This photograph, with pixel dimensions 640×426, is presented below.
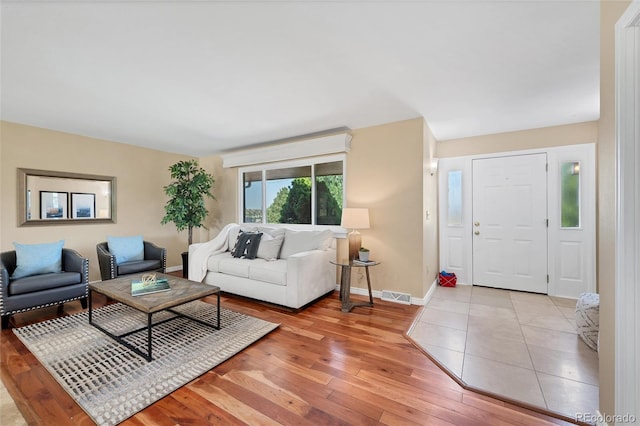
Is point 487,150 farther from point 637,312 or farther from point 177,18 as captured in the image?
point 177,18

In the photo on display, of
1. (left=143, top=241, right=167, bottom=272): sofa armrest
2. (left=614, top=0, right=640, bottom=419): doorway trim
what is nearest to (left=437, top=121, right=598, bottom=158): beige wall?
(left=614, top=0, right=640, bottom=419): doorway trim

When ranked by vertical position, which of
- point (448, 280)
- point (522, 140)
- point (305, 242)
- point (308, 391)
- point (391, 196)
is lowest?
point (308, 391)

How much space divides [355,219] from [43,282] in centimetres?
354

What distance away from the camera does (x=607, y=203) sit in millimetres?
1292

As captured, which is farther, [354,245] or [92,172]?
[92,172]

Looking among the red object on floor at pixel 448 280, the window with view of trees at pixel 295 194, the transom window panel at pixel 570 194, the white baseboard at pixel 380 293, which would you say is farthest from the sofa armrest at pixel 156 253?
the transom window panel at pixel 570 194

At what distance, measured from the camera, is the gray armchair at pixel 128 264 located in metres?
3.50

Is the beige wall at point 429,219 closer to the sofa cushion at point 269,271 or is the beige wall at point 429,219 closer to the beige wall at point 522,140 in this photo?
the beige wall at point 522,140

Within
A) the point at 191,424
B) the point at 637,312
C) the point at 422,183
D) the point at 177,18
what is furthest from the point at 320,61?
the point at 191,424

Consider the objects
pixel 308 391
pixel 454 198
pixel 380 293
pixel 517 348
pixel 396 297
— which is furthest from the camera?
pixel 454 198

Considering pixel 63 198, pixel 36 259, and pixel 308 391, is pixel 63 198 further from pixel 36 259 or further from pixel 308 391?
pixel 308 391

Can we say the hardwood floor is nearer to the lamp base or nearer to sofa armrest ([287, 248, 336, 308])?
sofa armrest ([287, 248, 336, 308])

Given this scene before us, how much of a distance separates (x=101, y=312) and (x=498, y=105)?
5.17m

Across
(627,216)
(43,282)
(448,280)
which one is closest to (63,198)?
(43,282)
